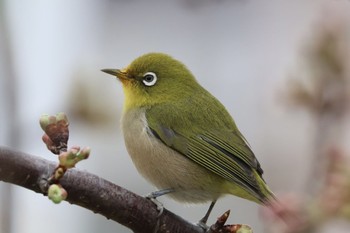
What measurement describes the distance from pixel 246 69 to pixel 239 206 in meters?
1.84

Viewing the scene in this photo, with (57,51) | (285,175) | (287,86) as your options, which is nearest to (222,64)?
(285,175)

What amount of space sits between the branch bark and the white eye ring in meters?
1.65

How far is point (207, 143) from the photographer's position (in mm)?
4094

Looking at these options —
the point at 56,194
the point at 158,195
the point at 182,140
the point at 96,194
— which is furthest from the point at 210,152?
the point at 56,194

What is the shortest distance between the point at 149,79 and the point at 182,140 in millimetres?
646

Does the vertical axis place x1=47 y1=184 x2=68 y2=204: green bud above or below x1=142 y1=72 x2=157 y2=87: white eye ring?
below

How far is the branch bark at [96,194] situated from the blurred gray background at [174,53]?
1.13 feet

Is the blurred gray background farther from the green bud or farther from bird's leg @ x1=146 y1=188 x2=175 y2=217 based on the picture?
the green bud

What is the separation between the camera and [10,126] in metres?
1.99

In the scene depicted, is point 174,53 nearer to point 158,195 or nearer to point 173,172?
point 173,172

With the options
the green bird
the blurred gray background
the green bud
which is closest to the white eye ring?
the green bird

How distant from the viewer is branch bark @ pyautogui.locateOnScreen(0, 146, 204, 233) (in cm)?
215

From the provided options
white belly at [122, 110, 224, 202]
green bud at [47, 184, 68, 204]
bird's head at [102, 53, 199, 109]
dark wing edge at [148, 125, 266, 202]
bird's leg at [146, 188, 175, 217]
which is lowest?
green bud at [47, 184, 68, 204]

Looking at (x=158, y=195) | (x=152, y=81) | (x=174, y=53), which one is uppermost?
(x=174, y=53)
